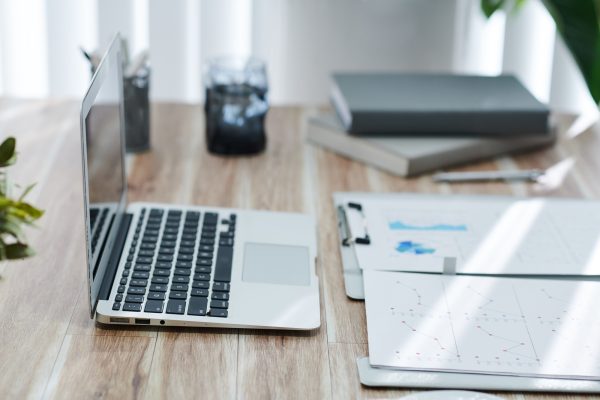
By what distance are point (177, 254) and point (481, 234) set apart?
39cm

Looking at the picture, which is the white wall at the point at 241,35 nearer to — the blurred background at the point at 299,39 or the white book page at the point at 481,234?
the blurred background at the point at 299,39

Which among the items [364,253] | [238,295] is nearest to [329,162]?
[364,253]

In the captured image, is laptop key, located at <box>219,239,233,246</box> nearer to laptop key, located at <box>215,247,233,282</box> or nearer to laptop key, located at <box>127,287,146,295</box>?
laptop key, located at <box>215,247,233,282</box>

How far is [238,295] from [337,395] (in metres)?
0.19

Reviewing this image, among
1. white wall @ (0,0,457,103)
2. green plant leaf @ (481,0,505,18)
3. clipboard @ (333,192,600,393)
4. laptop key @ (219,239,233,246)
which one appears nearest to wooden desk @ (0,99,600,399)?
clipboard @ (333,192,600,393)

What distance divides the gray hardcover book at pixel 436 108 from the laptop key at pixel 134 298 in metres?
0.59

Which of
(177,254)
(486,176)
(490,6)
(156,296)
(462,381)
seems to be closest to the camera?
(462,381)

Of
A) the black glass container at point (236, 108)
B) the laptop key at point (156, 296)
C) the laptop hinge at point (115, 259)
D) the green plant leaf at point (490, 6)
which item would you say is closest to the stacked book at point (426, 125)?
the black glass container at point (236, 108)

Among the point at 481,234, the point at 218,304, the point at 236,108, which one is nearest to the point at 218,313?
the point at 218,304

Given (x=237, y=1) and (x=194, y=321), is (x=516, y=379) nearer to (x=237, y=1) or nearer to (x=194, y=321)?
(x=194, y=321)

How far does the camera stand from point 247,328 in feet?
3.08

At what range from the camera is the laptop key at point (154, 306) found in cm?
93

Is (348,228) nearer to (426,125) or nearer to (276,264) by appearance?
(276,264)

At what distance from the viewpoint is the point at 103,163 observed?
3.59 feet
